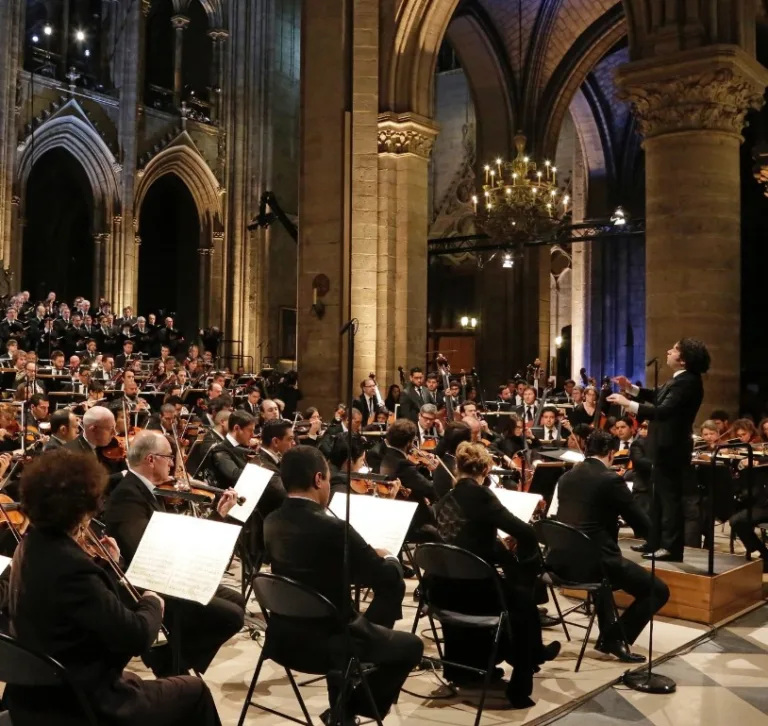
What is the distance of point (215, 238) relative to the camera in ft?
86.3

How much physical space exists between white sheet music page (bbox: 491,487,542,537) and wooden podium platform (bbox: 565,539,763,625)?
138 centimetres

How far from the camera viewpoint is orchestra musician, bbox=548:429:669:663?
5074mm

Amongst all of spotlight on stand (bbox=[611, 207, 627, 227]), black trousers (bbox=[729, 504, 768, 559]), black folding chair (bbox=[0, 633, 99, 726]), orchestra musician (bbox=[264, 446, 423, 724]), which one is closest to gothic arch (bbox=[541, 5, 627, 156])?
spotlight on stand (bbox=[611, 207, 627, 227])

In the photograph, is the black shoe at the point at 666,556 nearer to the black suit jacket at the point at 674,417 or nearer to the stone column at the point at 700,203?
the black suit jacket at the point at 674,417

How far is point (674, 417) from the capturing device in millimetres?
6059

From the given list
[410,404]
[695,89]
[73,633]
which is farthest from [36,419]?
[695,89]

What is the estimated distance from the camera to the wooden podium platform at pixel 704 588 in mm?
5875

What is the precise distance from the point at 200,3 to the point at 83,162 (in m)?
6.83

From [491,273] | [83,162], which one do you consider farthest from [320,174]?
[83,162]

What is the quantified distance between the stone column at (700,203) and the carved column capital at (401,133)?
439 centimetres

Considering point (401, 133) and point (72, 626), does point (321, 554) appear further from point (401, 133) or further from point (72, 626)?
point (401, 133)

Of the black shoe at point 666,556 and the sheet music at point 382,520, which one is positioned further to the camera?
the black shoe at point 666,556

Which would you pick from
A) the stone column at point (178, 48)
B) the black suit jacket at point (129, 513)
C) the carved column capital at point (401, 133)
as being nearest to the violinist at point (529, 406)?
the carved column capital at point (401, 133)

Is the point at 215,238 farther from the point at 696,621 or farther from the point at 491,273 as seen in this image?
the point at 696,621
